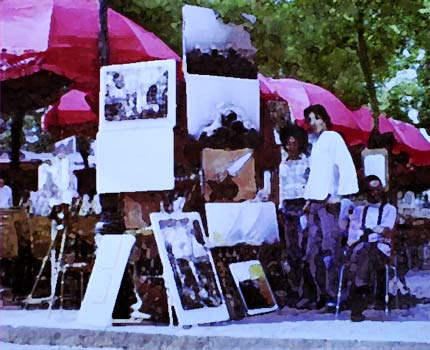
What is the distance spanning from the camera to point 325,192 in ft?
17.1

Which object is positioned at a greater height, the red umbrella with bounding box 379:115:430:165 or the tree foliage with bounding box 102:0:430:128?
the tree foliage with bounding box 102:0:430:128

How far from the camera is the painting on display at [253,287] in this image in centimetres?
521

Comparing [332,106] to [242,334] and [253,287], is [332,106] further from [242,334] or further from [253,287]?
[242,334]

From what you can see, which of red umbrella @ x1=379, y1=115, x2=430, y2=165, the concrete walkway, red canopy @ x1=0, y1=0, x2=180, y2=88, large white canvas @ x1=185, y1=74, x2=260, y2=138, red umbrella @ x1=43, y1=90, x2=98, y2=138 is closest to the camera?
the concrete walkway

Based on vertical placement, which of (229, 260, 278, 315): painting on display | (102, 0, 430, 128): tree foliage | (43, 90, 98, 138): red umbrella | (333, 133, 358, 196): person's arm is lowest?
(229, 260, 278, 315): painting on display

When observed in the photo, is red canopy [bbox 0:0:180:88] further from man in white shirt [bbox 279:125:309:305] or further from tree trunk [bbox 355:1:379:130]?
tree trunk [bbox 355:1:379:130]

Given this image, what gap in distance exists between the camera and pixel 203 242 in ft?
17.1

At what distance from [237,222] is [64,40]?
4.62ft

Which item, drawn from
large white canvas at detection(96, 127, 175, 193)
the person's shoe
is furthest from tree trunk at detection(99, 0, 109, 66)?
the person's shoe

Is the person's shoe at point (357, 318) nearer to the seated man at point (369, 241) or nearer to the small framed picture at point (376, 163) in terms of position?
the seated man at point (369, 241)

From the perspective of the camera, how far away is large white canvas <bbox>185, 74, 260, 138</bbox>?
5.18 meters

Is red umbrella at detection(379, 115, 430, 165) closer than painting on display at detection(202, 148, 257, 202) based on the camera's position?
Yes

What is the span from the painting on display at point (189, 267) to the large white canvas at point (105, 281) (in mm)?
219

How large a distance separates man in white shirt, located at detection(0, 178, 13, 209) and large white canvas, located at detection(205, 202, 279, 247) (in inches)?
44.9
